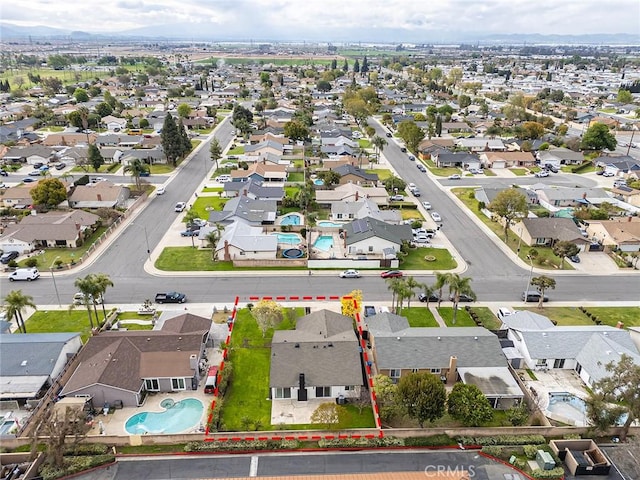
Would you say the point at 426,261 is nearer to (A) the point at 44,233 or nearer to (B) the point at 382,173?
(B) the point at 382,173

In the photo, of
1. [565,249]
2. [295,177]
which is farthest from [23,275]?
[565,249]

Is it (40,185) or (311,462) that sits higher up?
(40,185)

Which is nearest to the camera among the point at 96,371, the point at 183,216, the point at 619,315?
the point at 96,371

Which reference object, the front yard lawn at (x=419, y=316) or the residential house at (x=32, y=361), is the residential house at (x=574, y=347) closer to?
the front yard lawn at (x=419, y=316)

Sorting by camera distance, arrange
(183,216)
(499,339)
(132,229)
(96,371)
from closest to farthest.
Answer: (96,371) < (499,339) < (132,229) < (183,216)

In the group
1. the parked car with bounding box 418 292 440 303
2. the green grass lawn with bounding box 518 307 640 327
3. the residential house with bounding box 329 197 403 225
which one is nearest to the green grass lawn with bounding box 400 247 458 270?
the parked car with bounding box 418 292 440 303

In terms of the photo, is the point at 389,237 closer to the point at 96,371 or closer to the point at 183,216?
the point at 183,216

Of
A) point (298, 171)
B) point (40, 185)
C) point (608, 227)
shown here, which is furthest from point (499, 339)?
point (40, 185)

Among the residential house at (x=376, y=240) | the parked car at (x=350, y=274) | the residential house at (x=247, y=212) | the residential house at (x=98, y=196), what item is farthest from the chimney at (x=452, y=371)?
the residential house at (x=98, y=196)
